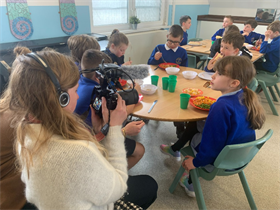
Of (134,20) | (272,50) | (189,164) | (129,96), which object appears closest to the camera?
(129,96)

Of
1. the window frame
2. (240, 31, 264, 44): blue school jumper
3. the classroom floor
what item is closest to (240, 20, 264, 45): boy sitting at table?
(240, 31, 264, 44): blue school jumper

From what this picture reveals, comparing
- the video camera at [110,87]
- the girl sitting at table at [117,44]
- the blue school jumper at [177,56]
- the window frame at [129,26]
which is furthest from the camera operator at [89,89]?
the window frame at [129,26]

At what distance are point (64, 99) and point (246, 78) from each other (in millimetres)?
1042

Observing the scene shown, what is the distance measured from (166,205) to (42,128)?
4.00 feet

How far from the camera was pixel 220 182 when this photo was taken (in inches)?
66.4

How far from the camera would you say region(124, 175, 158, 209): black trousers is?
107cm

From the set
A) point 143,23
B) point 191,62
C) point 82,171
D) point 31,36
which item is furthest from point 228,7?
point 82,171

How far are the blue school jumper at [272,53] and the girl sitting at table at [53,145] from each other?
3127 mm

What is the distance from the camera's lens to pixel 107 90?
0.95 meters

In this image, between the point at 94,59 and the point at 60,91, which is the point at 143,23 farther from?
the point at 60,91

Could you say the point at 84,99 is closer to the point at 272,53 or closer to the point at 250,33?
the point at 272,53

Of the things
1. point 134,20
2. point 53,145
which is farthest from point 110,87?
point 134,20

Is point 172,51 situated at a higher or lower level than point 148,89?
higher

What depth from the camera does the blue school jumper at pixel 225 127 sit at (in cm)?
111
